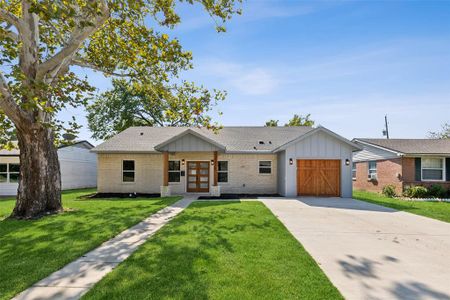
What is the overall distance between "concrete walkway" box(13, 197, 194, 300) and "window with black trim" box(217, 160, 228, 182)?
10911 millimetres

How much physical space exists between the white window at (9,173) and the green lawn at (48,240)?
38.0 feet

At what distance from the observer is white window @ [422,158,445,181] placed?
18672mm

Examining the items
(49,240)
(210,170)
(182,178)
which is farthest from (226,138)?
(49,240)

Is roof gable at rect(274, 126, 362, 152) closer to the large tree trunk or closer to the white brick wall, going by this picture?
the white brick wall

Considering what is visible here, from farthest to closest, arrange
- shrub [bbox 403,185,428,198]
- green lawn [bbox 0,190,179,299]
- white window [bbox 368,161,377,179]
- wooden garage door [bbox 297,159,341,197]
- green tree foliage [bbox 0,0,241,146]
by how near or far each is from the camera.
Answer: white window [bbox 368,161,377,179], shrub [bbox 403,185,428,198], wooden garage door [bbox 297,159,341,197], green tree foliage [bbox 0,0,241,146], green lawn [bbox 0,190,179,299]

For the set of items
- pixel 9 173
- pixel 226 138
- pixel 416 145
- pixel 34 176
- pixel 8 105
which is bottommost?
pixel 9 173

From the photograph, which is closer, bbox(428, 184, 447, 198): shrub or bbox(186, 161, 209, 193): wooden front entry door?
bbox(428, 184, 447, 198): shrub

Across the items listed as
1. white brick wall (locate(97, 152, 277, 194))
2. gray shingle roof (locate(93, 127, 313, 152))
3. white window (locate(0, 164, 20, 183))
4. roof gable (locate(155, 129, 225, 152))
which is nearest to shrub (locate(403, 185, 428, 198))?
gray shingle roof (locate(93, 127, 313, 152))

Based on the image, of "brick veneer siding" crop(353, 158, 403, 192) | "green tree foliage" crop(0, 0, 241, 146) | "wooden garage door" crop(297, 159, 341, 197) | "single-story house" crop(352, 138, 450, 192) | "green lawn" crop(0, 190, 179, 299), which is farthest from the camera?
"brick veneer siding" crop(353, 158, 403, 192)

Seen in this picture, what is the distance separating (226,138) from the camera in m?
20.4

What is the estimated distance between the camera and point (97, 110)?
117 feet

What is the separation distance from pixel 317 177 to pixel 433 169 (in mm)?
8819

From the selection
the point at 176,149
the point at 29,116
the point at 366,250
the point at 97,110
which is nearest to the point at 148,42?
the point at 29,116

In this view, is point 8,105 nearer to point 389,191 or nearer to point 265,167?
point 265,167
